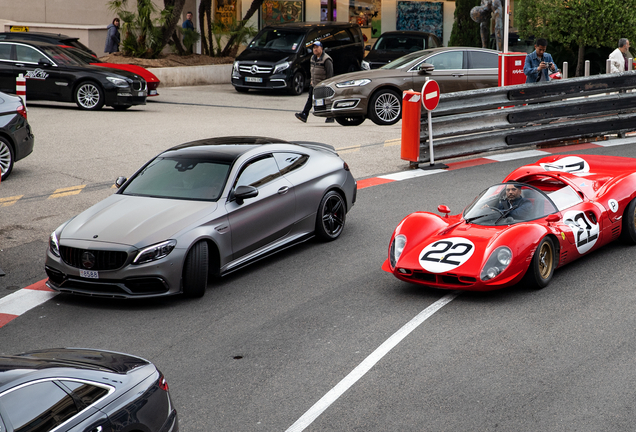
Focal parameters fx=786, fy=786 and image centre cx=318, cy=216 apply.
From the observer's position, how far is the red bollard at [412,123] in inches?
519

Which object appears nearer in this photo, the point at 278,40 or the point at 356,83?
the point at 356,83

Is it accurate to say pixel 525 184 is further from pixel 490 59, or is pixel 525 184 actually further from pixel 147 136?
pixel 490 59

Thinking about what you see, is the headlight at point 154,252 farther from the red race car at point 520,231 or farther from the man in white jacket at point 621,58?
Result: the man in white jacket at point 621,58

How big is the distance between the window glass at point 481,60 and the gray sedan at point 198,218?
966cm

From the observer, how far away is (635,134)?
54.1 feet

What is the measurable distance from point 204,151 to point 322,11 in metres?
25.8

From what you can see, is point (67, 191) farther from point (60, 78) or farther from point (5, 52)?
point (5, 52)

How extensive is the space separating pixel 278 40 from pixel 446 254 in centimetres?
1892

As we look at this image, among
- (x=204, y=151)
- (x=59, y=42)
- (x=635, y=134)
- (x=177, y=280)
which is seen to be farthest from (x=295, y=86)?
(x=177, y=280)

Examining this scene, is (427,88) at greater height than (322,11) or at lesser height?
lesser

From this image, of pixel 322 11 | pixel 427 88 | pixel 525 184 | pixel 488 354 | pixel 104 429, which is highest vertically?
pixel 322 11

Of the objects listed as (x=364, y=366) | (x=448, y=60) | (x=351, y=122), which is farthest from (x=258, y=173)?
(x=448, y=60)

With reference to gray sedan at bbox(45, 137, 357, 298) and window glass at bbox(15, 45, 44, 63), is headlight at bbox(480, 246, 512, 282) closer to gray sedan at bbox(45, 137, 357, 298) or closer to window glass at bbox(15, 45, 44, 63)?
gray sedan at bbox(45, 137, 357, 298)

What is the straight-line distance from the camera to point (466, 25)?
2980 cm
